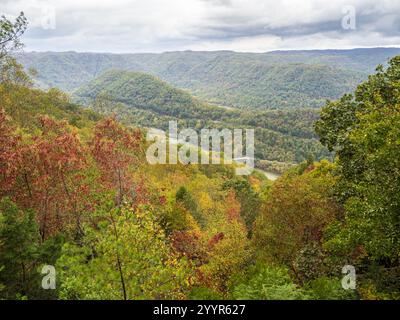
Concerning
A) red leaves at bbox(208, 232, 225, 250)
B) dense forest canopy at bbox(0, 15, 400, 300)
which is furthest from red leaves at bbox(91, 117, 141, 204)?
red leaves at bbox(208, 232, 225, 250)

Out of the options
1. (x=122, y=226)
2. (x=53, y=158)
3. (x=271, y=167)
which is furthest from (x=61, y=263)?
(x=271, y=167)

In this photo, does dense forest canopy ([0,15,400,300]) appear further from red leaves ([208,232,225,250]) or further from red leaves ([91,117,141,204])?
red leaves ([208,232,225,250])

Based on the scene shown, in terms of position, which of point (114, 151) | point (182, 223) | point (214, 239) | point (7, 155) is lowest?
point (214, 239)

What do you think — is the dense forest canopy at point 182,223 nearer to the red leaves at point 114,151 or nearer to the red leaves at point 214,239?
the red leaves at point 114,151

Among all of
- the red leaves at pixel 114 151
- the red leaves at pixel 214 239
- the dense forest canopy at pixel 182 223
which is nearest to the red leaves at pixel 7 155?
the dense forest canopy at pixel 182 223

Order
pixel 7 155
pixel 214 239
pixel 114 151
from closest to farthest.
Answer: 1. pixel 7 155
2. pixel 114 151
3. pixel 214 239

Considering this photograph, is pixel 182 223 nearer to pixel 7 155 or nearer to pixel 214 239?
pixel 214 239

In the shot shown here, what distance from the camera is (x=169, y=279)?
14484 mm

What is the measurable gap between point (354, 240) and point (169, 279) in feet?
28.4

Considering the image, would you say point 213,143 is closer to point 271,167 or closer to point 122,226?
point 271,167

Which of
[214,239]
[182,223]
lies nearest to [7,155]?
[182,223]

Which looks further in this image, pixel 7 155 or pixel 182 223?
pixel 182 223

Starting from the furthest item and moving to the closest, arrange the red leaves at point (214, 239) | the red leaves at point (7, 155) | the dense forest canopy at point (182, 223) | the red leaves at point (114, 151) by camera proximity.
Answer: the red leaves at point (214, 239), the red leaves at point (114, 151), the red leaves at point (7, 155), the dense forest canopy at point (182, 223)

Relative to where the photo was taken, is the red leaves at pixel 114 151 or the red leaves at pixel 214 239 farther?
the red leaves at pixel 214 239
